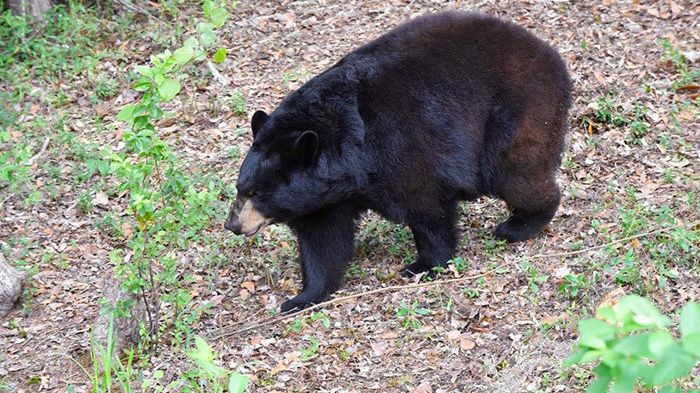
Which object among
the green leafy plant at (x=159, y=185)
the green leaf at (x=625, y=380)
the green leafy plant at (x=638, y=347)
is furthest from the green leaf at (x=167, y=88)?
the green leaf at (x=625, y=380)

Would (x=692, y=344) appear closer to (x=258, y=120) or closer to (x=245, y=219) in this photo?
(x=245, y=219)

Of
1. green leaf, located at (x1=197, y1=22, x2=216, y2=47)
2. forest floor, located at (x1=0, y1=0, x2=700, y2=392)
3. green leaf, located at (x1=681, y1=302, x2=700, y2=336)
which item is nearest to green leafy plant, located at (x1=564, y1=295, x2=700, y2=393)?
green leaf, located at (x1=681, y1=302, x2=700, y2=336)

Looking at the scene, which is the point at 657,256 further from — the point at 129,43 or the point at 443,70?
the point at 129,43

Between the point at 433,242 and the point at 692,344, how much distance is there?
456 cm

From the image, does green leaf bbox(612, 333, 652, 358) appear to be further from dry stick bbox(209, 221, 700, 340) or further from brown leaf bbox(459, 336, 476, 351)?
dry stick bbox(209, 221, 700, 340)

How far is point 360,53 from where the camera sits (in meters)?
6.19

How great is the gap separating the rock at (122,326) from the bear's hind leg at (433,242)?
186 cm

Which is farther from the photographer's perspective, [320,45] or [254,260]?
[320,45]

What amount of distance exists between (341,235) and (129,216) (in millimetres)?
2315

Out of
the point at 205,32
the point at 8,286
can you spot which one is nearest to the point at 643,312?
the point at 205,32

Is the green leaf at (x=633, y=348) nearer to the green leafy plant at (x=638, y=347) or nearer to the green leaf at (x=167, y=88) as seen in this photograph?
the green leafy plant at (x=638, y=347)

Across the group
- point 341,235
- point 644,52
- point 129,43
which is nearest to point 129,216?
point 341,235

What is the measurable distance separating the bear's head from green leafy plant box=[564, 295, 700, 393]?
13.6 feet

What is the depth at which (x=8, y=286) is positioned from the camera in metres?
6.33
